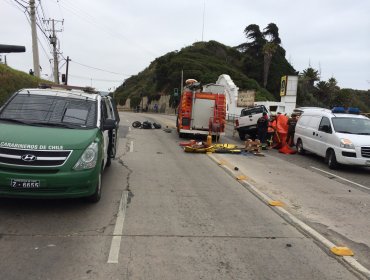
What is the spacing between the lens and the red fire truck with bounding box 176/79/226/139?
67.3 ft

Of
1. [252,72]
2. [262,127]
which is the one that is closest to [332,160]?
[262,127]

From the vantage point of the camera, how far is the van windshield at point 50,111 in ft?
24.2

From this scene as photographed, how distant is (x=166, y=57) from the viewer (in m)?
93.1

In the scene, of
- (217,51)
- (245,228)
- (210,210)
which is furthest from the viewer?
(217,51)

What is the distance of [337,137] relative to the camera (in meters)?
14.0

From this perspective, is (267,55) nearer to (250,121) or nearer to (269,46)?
(269,46)

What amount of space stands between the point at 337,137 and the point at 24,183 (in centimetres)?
1059

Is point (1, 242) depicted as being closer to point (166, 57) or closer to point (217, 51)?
point (166, 57)

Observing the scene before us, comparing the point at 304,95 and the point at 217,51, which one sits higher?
the point at 217,51

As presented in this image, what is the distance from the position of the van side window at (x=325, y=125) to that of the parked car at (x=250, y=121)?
628 centimetres

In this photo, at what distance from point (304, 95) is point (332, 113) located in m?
55.4

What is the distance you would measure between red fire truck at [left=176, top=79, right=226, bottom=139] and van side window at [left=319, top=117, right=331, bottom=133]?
19.0 ft

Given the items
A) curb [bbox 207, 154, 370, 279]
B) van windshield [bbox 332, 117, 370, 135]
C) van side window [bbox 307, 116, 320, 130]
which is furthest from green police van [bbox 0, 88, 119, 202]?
van side window [bbox 307, 116, 320, 130]

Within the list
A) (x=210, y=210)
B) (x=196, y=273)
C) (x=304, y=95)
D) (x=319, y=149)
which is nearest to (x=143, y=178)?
(x=210, y=210)
